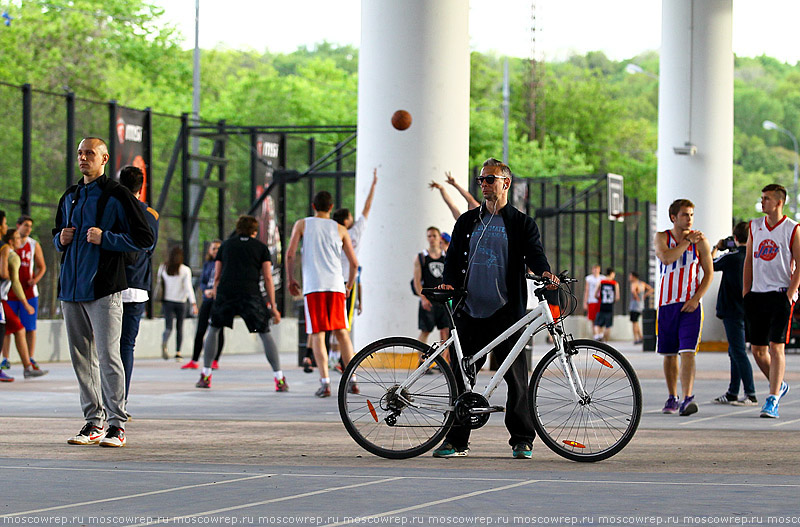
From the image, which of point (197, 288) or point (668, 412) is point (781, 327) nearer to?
point (668, 412)

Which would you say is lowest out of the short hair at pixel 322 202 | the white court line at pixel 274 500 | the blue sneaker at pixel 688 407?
the blue sneaker at pixel 688 407

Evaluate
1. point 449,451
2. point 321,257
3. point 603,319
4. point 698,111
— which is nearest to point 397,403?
point 449,451

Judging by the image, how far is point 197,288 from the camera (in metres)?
26.9

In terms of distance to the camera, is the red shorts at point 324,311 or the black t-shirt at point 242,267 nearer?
the red shorts at point 324,311

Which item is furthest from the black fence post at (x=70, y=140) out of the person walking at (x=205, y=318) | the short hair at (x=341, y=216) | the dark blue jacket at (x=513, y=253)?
the dark blue jacket at (x=513, y=253)

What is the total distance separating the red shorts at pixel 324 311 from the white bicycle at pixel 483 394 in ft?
14.9

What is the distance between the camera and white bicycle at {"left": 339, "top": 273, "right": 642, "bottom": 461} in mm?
8195

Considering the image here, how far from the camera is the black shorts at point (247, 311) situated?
14.4 meters

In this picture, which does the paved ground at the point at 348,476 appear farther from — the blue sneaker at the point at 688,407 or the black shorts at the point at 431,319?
the black shorts at the point at 431,319

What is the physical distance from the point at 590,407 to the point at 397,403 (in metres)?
1.10

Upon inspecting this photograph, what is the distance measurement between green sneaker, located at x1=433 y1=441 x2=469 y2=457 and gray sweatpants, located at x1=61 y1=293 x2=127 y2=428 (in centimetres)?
200

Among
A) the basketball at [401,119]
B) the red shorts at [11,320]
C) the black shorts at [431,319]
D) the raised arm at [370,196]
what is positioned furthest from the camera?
the basketball at [401,119]

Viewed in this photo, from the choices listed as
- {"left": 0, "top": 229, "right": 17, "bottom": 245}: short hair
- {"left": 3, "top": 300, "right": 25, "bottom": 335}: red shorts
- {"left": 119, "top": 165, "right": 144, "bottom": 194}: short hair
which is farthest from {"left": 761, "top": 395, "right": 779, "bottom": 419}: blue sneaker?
{"left": 0, "top": 229, "right": 17, "bottom": 245}: short hair

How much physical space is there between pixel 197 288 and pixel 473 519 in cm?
2146
